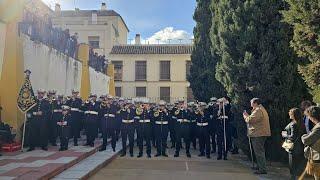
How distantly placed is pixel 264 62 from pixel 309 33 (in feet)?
8.99

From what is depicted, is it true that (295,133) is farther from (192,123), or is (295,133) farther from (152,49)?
(152,49)

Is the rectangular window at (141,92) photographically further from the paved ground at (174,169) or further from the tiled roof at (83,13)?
the paved ground at (174,169)

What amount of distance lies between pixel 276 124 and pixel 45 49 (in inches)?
345

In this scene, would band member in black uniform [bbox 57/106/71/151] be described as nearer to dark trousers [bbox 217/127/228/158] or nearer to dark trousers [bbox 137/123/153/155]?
dark trousers [bbox 137/123/153/155]

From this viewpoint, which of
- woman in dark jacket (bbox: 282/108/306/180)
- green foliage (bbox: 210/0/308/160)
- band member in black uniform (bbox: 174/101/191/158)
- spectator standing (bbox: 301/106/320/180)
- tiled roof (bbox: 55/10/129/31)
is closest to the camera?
spectator standing (bbox: 301/106/320/180)

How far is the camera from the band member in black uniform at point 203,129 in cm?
1365

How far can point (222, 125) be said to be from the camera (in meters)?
13.4

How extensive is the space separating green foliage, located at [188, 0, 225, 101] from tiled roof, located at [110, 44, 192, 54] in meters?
22.2

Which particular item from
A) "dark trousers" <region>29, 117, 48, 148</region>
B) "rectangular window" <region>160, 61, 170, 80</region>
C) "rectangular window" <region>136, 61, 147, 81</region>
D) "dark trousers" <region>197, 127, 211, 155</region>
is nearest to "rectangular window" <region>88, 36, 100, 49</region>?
"rectangular window" <region>136, 61, 147, 81</region>

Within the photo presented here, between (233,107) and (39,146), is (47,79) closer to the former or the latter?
(39,146)

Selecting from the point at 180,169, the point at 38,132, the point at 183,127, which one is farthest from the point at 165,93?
the point at 180,169

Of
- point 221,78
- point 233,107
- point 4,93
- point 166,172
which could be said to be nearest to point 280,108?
point 233,107

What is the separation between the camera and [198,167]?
37.4 feet

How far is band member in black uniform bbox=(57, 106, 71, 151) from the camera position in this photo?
12.4 m
